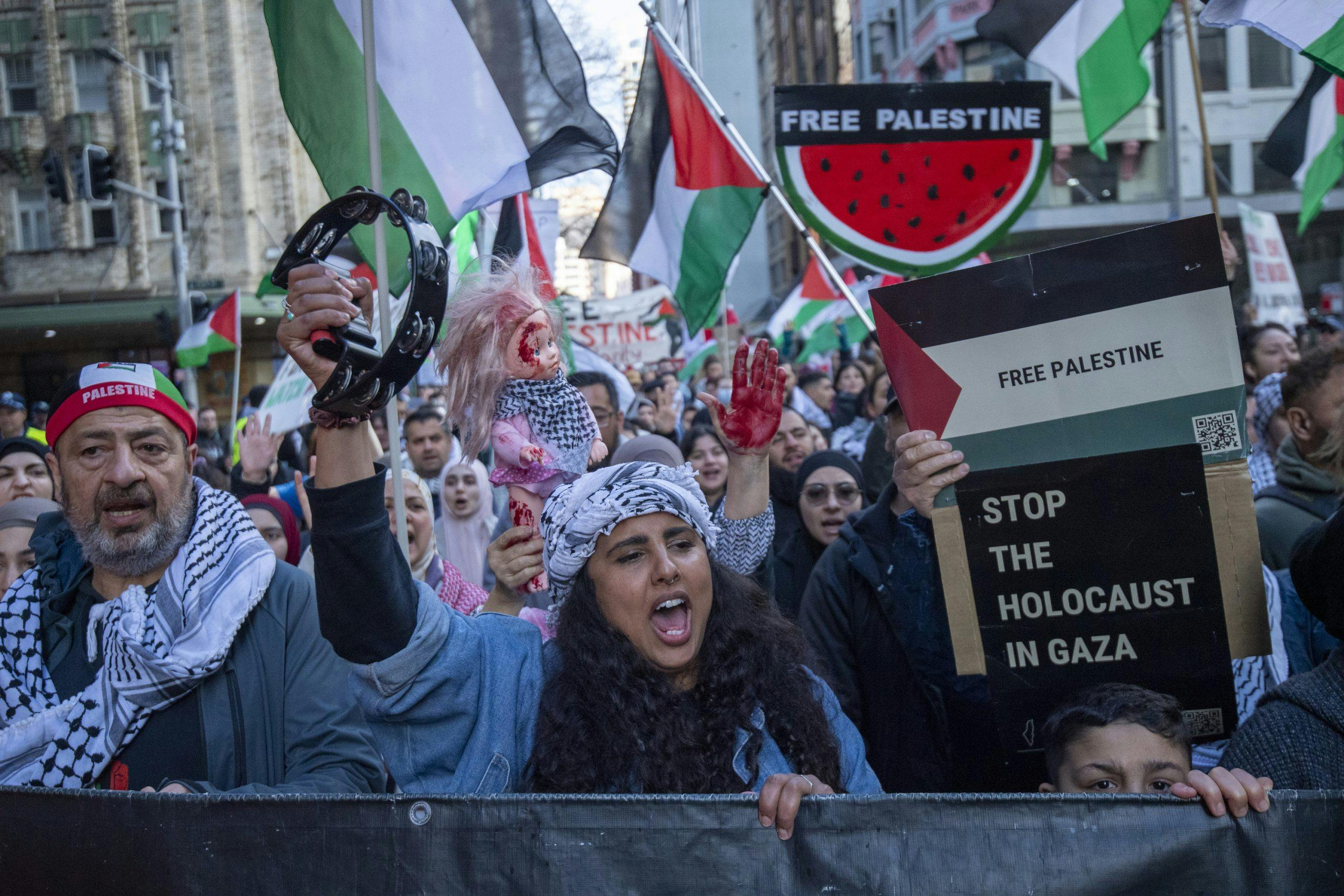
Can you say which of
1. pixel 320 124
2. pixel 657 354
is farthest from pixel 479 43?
pixel 657 354

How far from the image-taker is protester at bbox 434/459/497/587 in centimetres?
532

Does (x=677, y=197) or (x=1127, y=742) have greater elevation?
(x=677, y=197)

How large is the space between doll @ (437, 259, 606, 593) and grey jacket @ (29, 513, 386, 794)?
75 cm

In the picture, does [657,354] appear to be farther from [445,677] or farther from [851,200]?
[445,677]

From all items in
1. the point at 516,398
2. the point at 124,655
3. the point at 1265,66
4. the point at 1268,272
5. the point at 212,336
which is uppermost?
the point at 1265,66

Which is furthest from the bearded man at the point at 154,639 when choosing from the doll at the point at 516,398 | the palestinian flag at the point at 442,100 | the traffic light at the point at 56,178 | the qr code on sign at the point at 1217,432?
the traffic light at the point at 56,178

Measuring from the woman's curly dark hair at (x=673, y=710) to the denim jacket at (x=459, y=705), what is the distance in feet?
0.13

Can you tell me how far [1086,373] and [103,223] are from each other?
111ft

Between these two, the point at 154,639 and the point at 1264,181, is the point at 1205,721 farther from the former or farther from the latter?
the point at 1264,181

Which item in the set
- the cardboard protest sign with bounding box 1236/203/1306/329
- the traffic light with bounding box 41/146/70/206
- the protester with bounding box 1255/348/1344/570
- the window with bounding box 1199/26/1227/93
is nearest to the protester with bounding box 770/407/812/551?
the protester with bounding box 1255/348/1344/570

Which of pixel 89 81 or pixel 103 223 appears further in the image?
pixel 89 81

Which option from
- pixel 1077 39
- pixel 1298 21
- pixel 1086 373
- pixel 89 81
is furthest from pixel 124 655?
pixel 89 81

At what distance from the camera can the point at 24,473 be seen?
16.5ft

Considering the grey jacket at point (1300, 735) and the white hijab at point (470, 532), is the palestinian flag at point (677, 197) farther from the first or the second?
the grey jacket at point (1300, 735)
